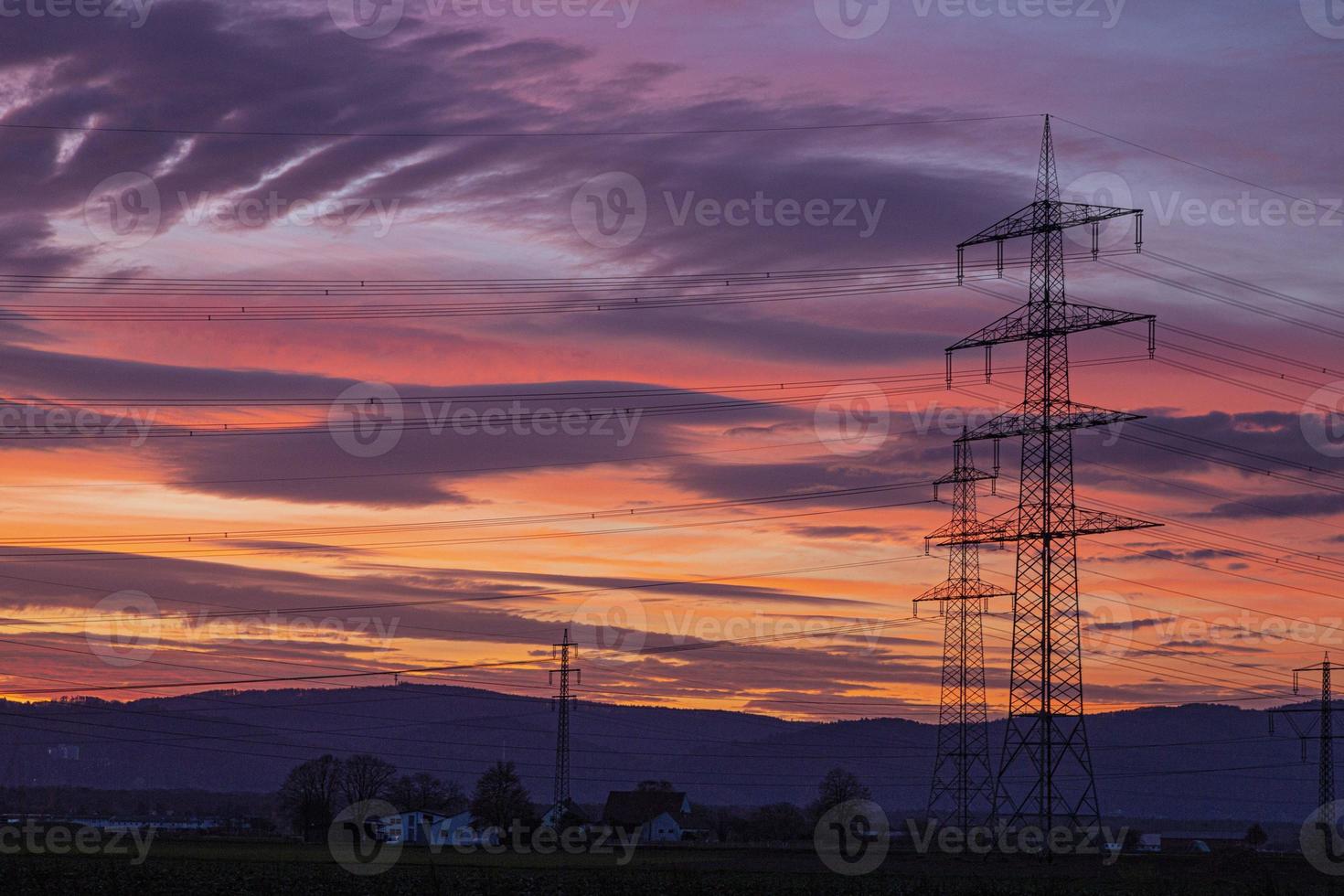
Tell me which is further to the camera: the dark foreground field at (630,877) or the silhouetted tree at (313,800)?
the silhouetted tree at (313,800)

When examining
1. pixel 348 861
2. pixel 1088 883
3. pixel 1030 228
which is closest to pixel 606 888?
pixel 1088 883

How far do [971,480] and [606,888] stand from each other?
147 feet

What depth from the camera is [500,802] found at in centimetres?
16450

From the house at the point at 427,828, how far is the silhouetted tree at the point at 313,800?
9.54m

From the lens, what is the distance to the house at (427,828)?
166 meters

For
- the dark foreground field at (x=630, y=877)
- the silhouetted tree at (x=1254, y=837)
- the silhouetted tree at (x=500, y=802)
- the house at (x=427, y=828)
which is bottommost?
the house at (x=427, y=828)

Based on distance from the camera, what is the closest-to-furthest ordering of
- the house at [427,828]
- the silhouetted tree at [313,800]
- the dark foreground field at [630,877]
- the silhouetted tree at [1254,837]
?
the dark foreground field at [630,877] < the house at [427,828] < the silhouetted tree at [1254,837] < the silhouetted tree at [313,800]

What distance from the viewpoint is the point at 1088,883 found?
81812 millimetres

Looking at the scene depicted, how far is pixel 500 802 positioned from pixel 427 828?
40.6 ft

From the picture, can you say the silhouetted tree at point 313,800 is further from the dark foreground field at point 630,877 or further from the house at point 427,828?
the dark foreground field at point 630,877

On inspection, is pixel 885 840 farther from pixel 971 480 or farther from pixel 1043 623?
pixel 1043 623

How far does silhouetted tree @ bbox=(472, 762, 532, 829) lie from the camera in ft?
537

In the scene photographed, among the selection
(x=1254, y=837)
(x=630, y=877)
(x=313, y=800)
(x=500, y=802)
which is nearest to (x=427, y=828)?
(x=500, y=802)

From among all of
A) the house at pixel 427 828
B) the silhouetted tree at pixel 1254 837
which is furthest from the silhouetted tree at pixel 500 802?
the silhouetted tree at pixel 1254 837
